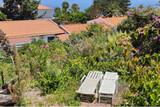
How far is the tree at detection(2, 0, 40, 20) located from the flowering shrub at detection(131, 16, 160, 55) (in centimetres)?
3352

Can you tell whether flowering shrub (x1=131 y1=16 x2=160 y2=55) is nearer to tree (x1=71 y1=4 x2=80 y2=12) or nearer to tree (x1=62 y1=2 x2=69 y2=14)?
tree (x1=71 y1=4 x2=80 y2=12)

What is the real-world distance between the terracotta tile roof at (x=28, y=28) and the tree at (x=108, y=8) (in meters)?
16.0

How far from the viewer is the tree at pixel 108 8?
167 feet

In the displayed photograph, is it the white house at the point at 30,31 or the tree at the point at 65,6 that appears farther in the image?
the tree at the point at 65,6

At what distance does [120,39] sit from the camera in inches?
518

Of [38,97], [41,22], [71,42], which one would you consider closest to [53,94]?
[38,97]

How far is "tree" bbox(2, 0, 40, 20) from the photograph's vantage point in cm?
4516

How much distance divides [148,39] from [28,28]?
22695 millimetres

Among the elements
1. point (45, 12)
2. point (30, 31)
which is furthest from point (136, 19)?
point (45, 12)

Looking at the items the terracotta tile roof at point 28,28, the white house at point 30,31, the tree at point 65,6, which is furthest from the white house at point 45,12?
the white house at point 30,31

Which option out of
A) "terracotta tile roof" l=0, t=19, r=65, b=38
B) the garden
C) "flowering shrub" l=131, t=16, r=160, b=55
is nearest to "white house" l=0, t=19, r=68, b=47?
"terracotta tile roof" l=0, t=19, r=65, b=38

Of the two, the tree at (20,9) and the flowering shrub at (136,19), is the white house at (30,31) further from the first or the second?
the flowering shrub at (136,19)

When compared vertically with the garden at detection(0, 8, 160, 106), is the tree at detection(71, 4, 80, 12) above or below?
below

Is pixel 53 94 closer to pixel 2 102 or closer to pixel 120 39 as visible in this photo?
pixel 2 102
